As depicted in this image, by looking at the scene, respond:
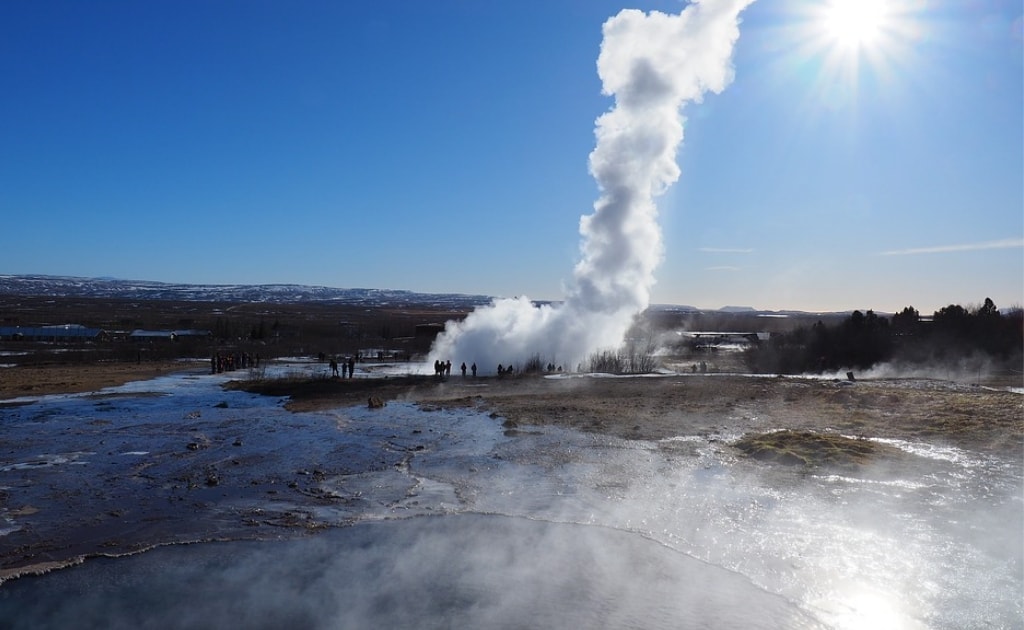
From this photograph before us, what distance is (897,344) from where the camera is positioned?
4522 cm

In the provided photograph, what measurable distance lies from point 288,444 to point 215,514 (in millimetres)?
6122

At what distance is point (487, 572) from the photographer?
8.74 meters

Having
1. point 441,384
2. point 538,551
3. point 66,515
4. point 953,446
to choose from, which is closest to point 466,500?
point 538,551

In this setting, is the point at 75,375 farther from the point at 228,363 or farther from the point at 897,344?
the point at 897,344

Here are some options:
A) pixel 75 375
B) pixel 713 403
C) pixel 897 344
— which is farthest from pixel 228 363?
pixel 897 344

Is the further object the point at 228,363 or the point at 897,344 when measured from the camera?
the point at 897,344

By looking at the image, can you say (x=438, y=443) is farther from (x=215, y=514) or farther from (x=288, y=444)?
(x=215, y=514)

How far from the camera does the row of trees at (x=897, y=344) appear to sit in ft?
142

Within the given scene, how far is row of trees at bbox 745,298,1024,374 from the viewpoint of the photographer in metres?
43.3

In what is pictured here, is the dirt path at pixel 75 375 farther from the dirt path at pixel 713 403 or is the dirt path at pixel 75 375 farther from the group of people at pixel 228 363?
the dirt path at pixel 713 403

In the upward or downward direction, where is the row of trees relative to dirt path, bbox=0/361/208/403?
upward

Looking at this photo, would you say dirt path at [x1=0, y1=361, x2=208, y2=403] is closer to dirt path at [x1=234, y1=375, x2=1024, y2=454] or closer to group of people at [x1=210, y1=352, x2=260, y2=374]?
group of people at [x1=210, y1=352, x2=260, y2=374]

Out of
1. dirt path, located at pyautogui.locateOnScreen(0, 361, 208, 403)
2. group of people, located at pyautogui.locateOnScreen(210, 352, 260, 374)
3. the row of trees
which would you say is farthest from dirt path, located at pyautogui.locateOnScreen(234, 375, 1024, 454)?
the row of trees

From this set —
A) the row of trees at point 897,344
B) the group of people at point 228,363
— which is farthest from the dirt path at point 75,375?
the row of trees at point 897,344
